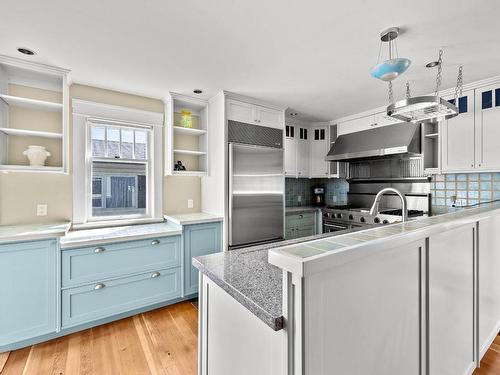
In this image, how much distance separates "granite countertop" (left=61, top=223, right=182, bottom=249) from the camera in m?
2.21

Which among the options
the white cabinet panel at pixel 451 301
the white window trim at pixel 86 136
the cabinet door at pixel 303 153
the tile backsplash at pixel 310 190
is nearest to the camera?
the white cabinet panel at pixel 451 301

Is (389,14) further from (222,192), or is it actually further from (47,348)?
(47,348)

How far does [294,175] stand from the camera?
4156mm

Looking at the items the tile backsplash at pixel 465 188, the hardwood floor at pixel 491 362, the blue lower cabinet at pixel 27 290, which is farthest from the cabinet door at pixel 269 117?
the hardwood floor at pixel 491 362

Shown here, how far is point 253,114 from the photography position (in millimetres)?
3223

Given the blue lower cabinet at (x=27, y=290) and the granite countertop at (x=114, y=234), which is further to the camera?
the granite countertop at (x=114, y=234)

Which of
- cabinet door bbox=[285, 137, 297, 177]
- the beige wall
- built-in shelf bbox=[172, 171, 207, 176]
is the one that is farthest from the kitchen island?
cabinet door bbox=[285, 137, 297, 177]

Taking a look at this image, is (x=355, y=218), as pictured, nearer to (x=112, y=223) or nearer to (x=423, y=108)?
(x=423, y=108)

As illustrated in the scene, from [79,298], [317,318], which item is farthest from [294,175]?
[317,318]

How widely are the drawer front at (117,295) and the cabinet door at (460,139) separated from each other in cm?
339

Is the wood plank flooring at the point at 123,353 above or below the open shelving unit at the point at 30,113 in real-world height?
below

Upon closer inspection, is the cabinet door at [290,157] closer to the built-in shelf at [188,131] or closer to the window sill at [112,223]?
the built-in shelf at [188,131]

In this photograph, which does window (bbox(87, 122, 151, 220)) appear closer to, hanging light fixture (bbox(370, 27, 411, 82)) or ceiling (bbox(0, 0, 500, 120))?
ceiling (bbox(0, 0, 500, 120))

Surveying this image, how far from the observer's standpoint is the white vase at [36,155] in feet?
7.75
